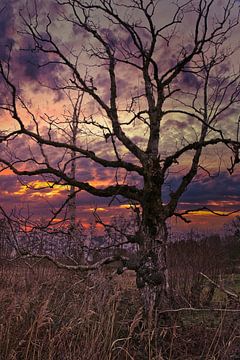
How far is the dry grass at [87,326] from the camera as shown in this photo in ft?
16.6

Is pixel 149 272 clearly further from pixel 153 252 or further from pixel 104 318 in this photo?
pixel 104 318

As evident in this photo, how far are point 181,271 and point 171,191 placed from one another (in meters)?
5.19

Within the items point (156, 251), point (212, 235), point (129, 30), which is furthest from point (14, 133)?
point (212, 235)

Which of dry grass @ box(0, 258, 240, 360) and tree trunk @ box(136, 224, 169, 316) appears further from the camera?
tree trunk @ box(136, 224, 169, 316)

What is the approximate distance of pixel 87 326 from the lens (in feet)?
18.1

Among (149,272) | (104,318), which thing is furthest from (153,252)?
(104,318)

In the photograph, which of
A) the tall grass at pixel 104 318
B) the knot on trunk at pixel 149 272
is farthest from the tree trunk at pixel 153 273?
the tall grass at pixel 104 318

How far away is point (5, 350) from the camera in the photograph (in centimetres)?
554

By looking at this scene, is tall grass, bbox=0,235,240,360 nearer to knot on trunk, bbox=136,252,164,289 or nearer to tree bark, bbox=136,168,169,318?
tree bark, bbox=136,168,169,318

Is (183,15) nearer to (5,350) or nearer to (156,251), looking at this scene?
(156,251)

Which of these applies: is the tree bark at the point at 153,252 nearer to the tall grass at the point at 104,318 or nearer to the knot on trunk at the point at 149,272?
the knot on trunk at the point at 149,272

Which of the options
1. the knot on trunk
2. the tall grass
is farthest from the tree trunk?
the tall grass

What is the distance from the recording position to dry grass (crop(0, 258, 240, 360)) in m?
5.05

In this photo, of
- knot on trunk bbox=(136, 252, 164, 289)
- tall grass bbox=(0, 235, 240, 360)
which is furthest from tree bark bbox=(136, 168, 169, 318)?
tall grass bbox=(0, 235, 240, 360)
